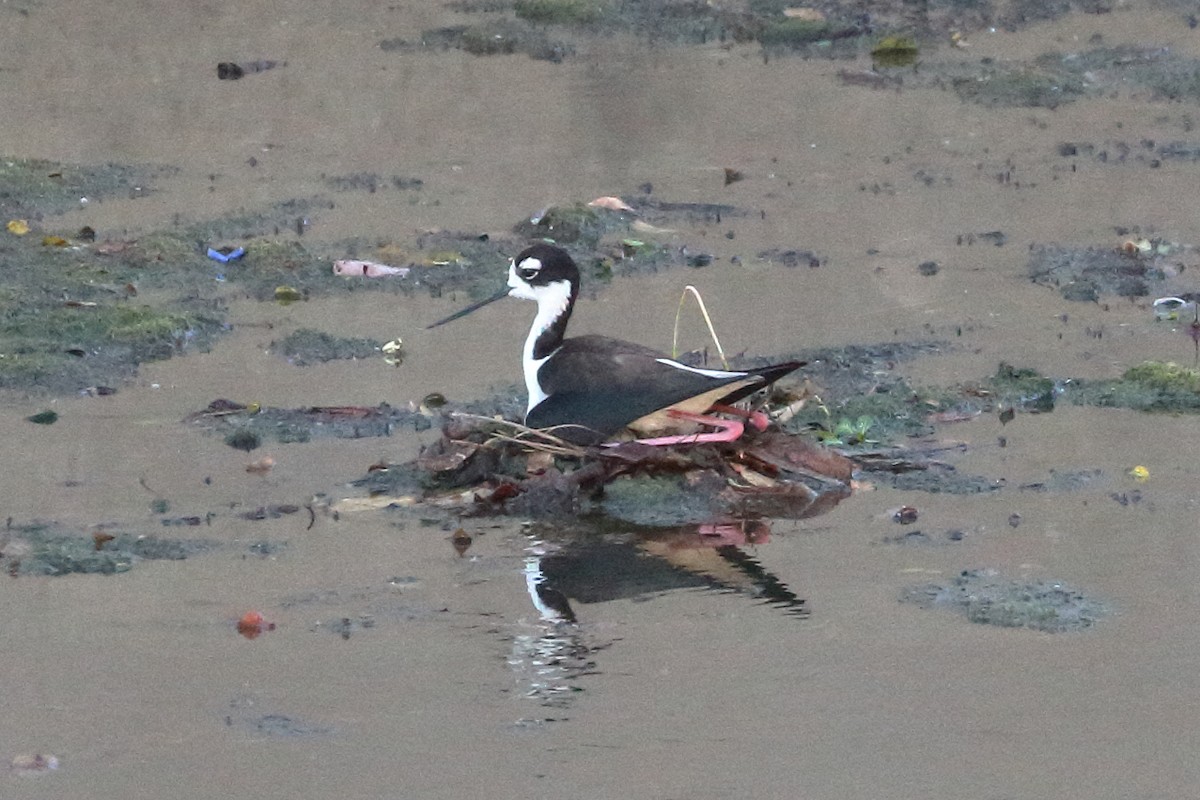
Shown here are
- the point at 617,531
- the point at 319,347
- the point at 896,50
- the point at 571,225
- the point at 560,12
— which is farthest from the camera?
the point at 560,12

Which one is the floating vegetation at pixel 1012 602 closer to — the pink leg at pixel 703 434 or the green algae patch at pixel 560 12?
the pink leg at pixel 703 434

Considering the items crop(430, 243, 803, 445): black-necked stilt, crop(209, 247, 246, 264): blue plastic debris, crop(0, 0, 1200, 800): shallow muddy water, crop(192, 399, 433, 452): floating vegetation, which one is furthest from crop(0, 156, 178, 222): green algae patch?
crop(430, 243, 803, 445): black-necked stilt

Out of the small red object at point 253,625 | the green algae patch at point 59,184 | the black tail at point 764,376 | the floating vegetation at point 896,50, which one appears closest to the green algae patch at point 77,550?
the small red object at point 253,625

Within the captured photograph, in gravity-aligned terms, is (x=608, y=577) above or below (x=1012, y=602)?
below

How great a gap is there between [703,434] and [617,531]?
1.96 ft

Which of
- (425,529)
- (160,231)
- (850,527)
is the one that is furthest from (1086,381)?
(160,231)

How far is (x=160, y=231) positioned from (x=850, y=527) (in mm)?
4657

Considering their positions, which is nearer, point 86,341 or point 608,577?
point 608,577

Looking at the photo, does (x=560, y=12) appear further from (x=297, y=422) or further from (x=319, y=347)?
(x=297, y=422)

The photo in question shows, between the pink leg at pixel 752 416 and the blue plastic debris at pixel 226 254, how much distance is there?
3.39 m

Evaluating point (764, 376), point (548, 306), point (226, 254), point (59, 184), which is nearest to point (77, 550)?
point (548, 306)

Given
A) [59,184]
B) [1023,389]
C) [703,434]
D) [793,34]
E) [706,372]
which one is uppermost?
[706,372]

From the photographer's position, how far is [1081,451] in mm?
8164

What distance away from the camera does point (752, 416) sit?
7.86 m
